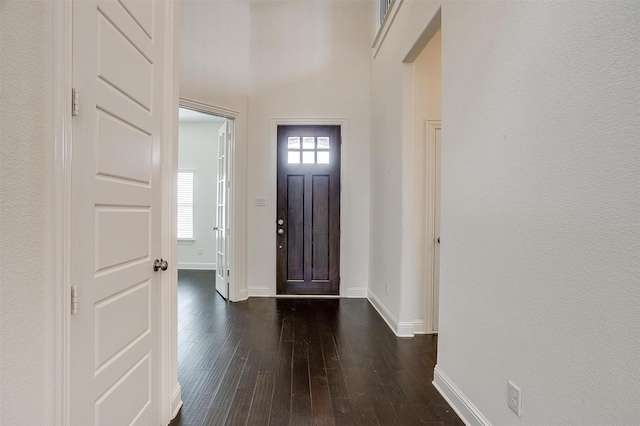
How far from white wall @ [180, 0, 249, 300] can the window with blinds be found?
280 cm

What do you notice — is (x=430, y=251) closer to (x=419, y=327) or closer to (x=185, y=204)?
(x=419, y=327)

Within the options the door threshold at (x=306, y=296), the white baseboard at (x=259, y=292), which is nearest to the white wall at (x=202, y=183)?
the white baseboard at (x=259, y=292)

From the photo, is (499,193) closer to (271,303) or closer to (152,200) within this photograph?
(152,200)

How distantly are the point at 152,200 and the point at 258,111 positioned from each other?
303 centimetres

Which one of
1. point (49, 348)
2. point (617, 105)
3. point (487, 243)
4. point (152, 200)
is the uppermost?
point (617, 105)

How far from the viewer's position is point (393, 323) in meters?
3.06

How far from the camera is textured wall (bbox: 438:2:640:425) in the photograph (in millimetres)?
896

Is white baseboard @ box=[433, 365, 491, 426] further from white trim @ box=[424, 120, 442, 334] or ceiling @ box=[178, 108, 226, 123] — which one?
ceiling @ box=[178, 108, 226, 123]

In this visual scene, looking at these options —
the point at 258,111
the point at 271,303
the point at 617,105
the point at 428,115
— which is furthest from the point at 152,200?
the point at 258,111

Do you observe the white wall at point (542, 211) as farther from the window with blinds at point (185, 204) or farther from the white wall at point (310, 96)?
the window with blinds at point (185, 204)

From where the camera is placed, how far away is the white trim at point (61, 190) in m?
0.95

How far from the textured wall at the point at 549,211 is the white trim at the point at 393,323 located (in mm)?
1067

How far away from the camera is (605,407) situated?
3.04ft

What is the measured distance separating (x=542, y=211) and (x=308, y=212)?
3.26 m
